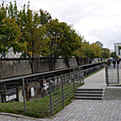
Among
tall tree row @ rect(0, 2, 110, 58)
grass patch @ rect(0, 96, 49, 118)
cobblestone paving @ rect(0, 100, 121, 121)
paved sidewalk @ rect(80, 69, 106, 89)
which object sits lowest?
cobblestone paving @ rect(0, 100, 121, 121)

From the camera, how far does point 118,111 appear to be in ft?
32.2

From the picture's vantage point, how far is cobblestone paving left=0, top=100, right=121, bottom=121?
8.87 metres

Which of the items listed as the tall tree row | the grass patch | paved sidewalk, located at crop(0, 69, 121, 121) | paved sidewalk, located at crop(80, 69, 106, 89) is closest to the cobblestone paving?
paved sidewalk, located at crop(0, 69, 121, 121)

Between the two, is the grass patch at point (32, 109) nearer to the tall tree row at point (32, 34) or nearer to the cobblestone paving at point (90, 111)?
the cobblestone paving at point (90, 111)

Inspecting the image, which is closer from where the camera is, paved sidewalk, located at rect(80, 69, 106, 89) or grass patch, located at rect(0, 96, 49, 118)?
grass patch, located at rect(0, 96, 49, 118)

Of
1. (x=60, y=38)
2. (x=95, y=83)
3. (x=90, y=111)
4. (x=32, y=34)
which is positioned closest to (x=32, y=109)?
(x=90, y=111)

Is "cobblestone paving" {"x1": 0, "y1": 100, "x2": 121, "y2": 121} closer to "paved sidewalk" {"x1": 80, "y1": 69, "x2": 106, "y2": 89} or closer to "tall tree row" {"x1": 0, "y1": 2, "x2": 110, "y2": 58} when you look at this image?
"paved sidewalk" {"x1": 80, "y1": 69, "x2": 106, "y2": 89}

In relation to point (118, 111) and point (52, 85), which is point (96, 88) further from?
point (52, 85)

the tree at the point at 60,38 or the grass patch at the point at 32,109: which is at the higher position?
the tree at the point at 60,38

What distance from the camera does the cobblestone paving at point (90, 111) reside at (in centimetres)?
887

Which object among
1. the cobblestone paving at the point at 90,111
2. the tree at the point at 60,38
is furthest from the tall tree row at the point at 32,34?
the cobblestone paving at the point at 90,111

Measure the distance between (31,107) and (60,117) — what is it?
4.46 ft

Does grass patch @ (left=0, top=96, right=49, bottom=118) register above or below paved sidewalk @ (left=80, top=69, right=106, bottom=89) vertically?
below

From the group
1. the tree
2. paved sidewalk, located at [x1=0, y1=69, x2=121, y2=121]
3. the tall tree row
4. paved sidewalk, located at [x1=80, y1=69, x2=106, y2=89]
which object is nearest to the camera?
paved sidewalk, located at [x1=0, y1=69, x2=121, y2=121]
